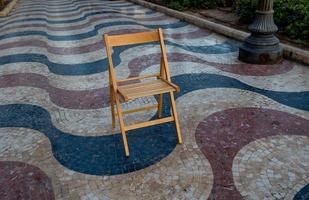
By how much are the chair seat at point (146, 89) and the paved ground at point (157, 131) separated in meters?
0.57

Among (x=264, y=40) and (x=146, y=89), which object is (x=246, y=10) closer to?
(x=264, y=40)

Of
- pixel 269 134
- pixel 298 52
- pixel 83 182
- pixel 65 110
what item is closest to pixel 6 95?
pixel 65 110

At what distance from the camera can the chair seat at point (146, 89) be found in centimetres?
302

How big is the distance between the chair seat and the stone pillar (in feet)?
8.72

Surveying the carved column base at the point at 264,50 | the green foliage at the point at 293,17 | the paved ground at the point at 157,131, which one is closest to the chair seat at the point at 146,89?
the paved ground at the point at 157,131

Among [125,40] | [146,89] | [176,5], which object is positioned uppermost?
[125,40]

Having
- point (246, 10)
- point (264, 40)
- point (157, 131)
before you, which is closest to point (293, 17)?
point (246, 10)

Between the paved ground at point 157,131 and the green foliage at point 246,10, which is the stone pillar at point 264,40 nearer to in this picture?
the paved ground at point 157,131

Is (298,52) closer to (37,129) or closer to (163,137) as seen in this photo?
(163,137)

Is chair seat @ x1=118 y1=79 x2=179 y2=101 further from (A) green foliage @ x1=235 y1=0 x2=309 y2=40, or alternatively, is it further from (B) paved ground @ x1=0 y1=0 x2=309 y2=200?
(A) green foliage @ x1=235 y1=0 x2=309 y2=40

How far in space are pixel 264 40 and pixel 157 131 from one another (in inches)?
112

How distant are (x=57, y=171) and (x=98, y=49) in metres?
4.19

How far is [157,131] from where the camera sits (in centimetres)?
360

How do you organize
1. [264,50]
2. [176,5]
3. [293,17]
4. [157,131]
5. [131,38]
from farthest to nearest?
[176,5] < [293,17] < [264,50] < [157,131] < [131,38]
